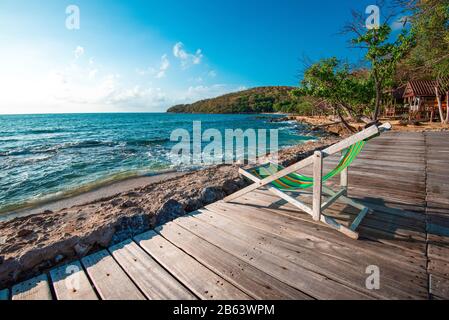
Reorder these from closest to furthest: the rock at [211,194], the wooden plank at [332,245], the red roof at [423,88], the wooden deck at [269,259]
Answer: the wooden deck at [269,259] < the wooden plank at [332,245] < the rock at [211,194] < the red roof at [423,88]

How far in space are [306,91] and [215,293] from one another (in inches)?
339

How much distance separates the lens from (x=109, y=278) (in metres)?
1.85

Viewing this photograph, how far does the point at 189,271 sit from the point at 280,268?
2.61 ft

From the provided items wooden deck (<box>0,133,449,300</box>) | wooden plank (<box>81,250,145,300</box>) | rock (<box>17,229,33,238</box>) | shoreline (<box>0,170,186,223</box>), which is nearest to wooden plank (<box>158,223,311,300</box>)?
wooden deck (<box>0,133,449,300</box>)

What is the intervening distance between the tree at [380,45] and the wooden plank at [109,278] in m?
7.91

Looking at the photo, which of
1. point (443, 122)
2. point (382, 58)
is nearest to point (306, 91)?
point (382, 58)

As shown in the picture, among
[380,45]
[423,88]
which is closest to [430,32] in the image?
[380,45]

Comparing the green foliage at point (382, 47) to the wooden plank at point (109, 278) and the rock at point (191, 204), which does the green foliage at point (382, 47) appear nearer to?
the rock at point (191, 204)

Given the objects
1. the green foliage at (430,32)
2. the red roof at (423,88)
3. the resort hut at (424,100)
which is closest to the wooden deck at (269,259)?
the green foliage at (430,32)

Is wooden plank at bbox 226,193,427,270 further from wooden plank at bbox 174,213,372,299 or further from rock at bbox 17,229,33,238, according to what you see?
rock at bbox 17,229,33,238

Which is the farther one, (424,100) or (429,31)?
(424,100)

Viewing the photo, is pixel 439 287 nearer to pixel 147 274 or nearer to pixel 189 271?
pixel 189 271

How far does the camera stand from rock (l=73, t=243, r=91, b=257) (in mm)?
2223

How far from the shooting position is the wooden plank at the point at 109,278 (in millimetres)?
1675
